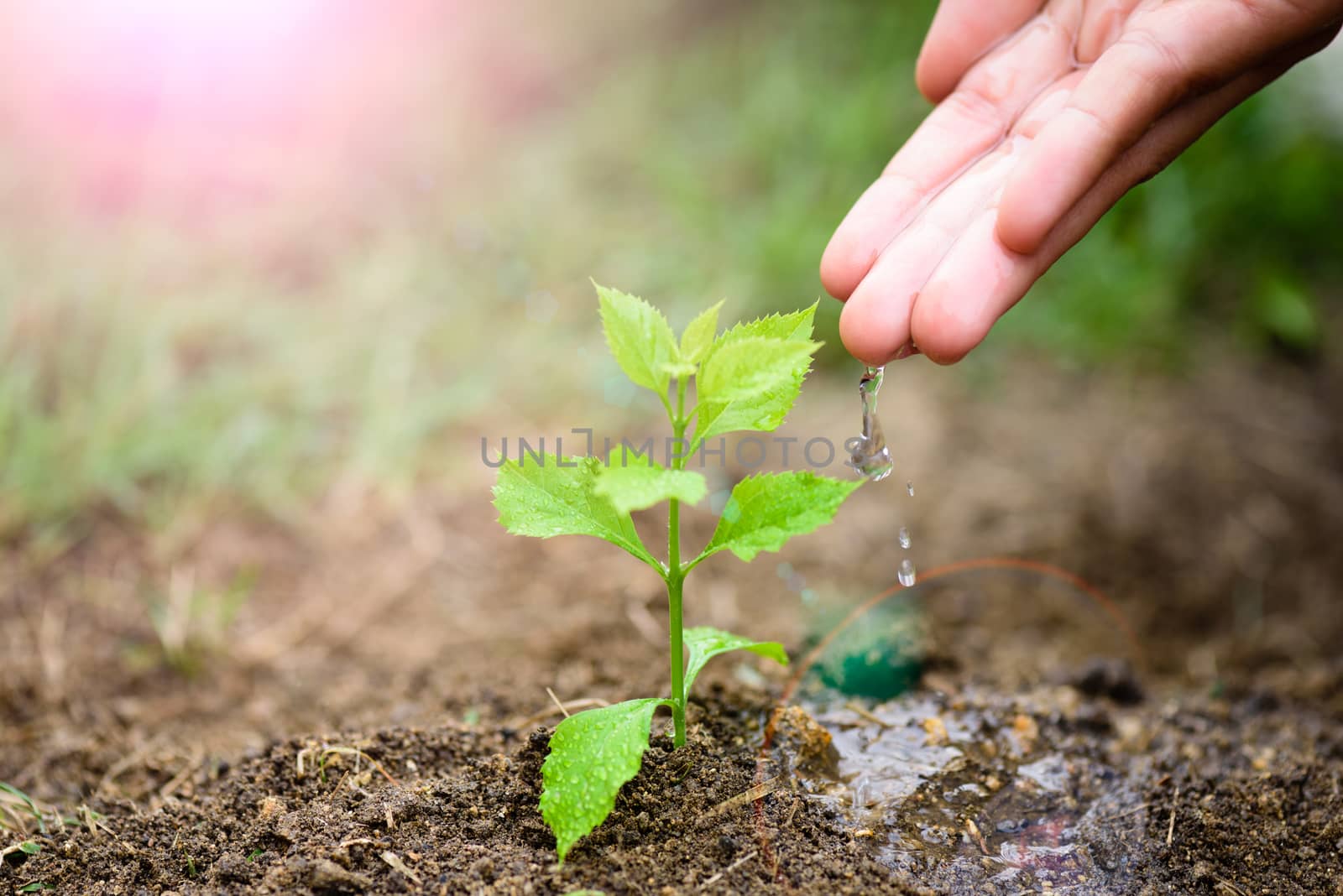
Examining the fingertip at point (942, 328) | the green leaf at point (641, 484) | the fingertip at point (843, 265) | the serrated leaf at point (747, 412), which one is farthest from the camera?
the fingertip at point (843, 265)

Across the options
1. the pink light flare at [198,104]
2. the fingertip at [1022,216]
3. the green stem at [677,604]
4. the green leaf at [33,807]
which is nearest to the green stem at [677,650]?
the green stem at [677,604]

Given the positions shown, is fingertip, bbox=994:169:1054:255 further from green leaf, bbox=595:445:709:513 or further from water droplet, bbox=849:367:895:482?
green leaf, bbox=595:445:709:513

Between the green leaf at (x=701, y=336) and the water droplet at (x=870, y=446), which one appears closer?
the green leaf at (x=701, y=336)

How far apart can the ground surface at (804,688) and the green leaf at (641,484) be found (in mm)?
493

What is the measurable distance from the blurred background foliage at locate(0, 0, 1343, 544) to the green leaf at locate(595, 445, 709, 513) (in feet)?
5.85

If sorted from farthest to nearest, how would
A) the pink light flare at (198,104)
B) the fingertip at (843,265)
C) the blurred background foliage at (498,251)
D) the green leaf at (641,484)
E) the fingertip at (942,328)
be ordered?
the pink light flare at (198,104) < the blurred background foliage at (498,251) < the fingertip at (843,265) < the fingertip at (942,328) < the green leaf at (641,484)

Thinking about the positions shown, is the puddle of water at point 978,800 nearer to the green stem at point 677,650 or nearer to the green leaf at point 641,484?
the green stem at point 677,650

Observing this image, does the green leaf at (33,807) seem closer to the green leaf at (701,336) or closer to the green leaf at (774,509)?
the green leaf at (774,509)

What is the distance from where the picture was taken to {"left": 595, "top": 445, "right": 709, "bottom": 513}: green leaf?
116 centimetres

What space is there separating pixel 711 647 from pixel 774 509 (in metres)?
0.27

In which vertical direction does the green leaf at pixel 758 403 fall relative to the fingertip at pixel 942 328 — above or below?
below

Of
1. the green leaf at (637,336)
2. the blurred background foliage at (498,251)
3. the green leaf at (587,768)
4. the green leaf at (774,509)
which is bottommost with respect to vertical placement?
the green leaf at (587,768)

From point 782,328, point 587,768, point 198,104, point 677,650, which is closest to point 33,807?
point 587,768

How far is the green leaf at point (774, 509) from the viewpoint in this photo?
130cm
